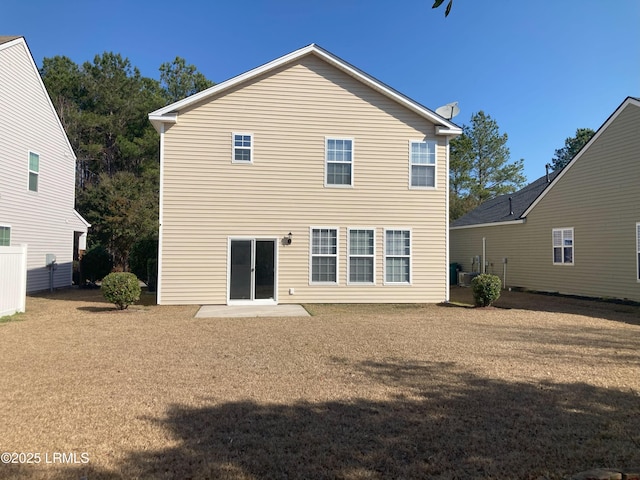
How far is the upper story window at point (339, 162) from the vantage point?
13352mm

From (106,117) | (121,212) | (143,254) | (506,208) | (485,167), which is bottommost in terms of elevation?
(143,254)

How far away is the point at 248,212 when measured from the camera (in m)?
12.9

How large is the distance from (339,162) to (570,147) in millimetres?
47569

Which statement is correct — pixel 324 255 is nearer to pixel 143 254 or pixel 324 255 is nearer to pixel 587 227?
pixel 143 254

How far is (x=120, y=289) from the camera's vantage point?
11000 mm

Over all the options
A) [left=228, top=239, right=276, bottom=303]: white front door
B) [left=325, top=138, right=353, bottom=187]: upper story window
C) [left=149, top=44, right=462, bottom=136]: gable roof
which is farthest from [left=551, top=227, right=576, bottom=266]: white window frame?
[left=228, top=239, right=276, bottom=303]: white front door

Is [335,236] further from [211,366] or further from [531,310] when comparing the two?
[211,366]

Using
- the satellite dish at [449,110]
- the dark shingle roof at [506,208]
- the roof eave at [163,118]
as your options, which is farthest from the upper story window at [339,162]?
the dark shingle roof at [506,208]

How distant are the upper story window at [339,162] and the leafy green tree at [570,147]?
4100 centimetres

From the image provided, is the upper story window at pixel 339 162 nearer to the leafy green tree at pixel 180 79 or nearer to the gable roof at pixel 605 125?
the gable roof at pixel 605 125

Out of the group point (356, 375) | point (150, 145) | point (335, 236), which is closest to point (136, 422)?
point (356, 375)

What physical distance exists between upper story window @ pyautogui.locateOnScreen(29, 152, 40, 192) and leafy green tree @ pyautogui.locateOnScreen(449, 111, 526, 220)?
111ft

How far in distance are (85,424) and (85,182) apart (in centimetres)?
3235

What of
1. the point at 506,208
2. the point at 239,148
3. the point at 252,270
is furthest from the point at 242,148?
the point at 506,208
